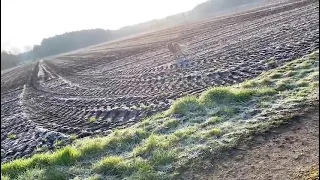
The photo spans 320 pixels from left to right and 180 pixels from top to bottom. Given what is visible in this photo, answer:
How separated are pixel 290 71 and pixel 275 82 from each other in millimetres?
746

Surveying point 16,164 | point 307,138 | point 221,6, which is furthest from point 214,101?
point 221,6

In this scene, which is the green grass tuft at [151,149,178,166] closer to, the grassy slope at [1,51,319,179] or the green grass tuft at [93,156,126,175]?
the grassy slope at [1,51,319,179]

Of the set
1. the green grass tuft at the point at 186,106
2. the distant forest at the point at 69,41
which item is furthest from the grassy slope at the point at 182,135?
the distant forest at the point at 69,41

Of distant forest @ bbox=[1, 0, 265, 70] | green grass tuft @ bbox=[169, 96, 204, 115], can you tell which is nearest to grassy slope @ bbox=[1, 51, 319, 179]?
green grass tuft @ bbox=[169, 96, 204, 115]

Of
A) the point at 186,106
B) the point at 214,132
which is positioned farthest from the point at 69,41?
the point at 214,132

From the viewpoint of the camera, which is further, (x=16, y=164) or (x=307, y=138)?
(x=16, y=164)

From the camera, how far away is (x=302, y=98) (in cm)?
761

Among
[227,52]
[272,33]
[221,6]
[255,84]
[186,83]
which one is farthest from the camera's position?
[221,6]

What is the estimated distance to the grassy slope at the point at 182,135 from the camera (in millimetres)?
6719

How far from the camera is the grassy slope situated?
22.0ft

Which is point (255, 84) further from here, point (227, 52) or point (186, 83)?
point (227, 52)

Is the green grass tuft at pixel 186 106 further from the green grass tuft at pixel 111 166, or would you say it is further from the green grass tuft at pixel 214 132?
the green grass tuft at pixel 111 166

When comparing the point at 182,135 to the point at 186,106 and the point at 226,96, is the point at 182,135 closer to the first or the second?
the point at 186,106

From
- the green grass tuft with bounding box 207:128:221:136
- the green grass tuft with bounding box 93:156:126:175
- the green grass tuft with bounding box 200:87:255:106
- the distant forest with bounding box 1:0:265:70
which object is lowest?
the distant forest with bounding box 1:0:265:70
